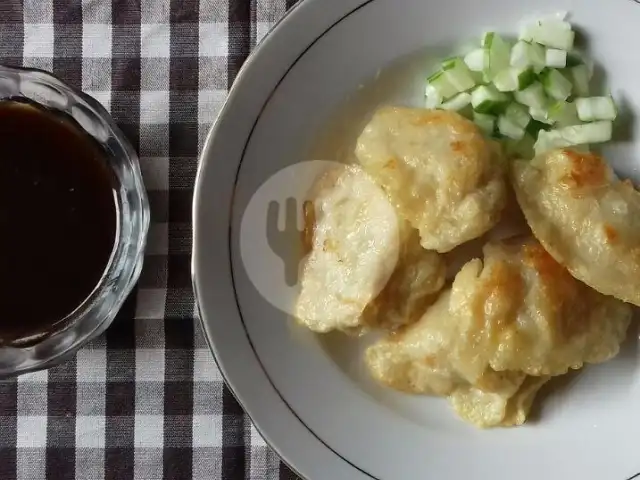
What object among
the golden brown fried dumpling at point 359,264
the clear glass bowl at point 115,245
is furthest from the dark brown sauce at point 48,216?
the golden brown fried dumpling at point 359,264

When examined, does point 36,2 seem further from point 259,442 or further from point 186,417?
point 259,442

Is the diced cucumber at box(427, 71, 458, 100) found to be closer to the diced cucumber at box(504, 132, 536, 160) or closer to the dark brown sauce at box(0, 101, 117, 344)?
the diced cucumber at box(504, 132, 536, 160)

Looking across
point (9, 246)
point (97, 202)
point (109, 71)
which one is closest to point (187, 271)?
point (97, 202)

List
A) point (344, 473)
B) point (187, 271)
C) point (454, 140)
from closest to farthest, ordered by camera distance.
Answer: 1. point (454, 140)
2. point (344, 473)
3. point (187, 271)

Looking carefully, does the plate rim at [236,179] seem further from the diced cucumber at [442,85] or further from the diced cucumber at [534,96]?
the diced cucumber at [534,96]

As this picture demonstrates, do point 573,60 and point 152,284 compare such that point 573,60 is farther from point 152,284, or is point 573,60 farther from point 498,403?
point 152,284

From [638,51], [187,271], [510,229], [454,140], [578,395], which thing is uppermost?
[638,51]

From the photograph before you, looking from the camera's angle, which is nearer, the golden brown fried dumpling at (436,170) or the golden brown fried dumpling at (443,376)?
the golden brown fried dumpling at (436,170)
